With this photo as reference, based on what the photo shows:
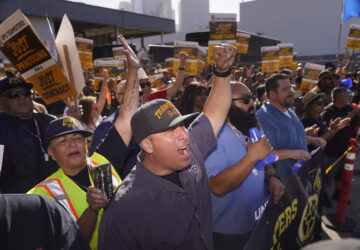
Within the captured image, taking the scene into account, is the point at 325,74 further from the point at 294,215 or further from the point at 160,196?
the point at 160,196

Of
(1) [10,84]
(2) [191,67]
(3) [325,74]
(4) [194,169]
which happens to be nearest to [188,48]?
(2) [191,67]

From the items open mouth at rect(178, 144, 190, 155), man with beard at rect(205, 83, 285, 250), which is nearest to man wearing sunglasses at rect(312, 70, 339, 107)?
man with beard at rect(205, 83, 285, 250)

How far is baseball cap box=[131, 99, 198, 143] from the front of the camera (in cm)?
169

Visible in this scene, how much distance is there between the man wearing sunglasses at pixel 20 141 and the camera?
109 inches

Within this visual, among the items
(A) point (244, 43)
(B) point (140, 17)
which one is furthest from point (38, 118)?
(B) point (140, 17)

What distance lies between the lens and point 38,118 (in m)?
3.14

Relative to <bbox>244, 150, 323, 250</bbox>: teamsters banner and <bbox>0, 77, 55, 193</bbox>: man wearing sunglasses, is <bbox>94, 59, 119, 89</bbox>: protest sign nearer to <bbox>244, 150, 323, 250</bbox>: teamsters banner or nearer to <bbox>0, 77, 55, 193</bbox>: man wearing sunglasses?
<bbox>0, 77, 55, 193</bbox>: man wearing sunglasses

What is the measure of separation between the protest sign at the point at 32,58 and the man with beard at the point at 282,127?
7.33 feet

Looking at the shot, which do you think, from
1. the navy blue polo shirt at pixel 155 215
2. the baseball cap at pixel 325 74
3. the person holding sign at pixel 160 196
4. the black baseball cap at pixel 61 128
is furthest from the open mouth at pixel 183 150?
the baseball cap at pixel 325 74

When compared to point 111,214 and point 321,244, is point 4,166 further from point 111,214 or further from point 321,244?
point 321,244

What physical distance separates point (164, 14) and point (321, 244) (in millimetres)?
140440

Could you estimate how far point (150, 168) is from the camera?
175cm

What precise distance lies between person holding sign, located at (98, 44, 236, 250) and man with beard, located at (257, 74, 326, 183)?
1.53 meters

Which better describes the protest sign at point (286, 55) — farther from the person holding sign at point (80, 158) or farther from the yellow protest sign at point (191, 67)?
the person holding sign at point (80, 158)
